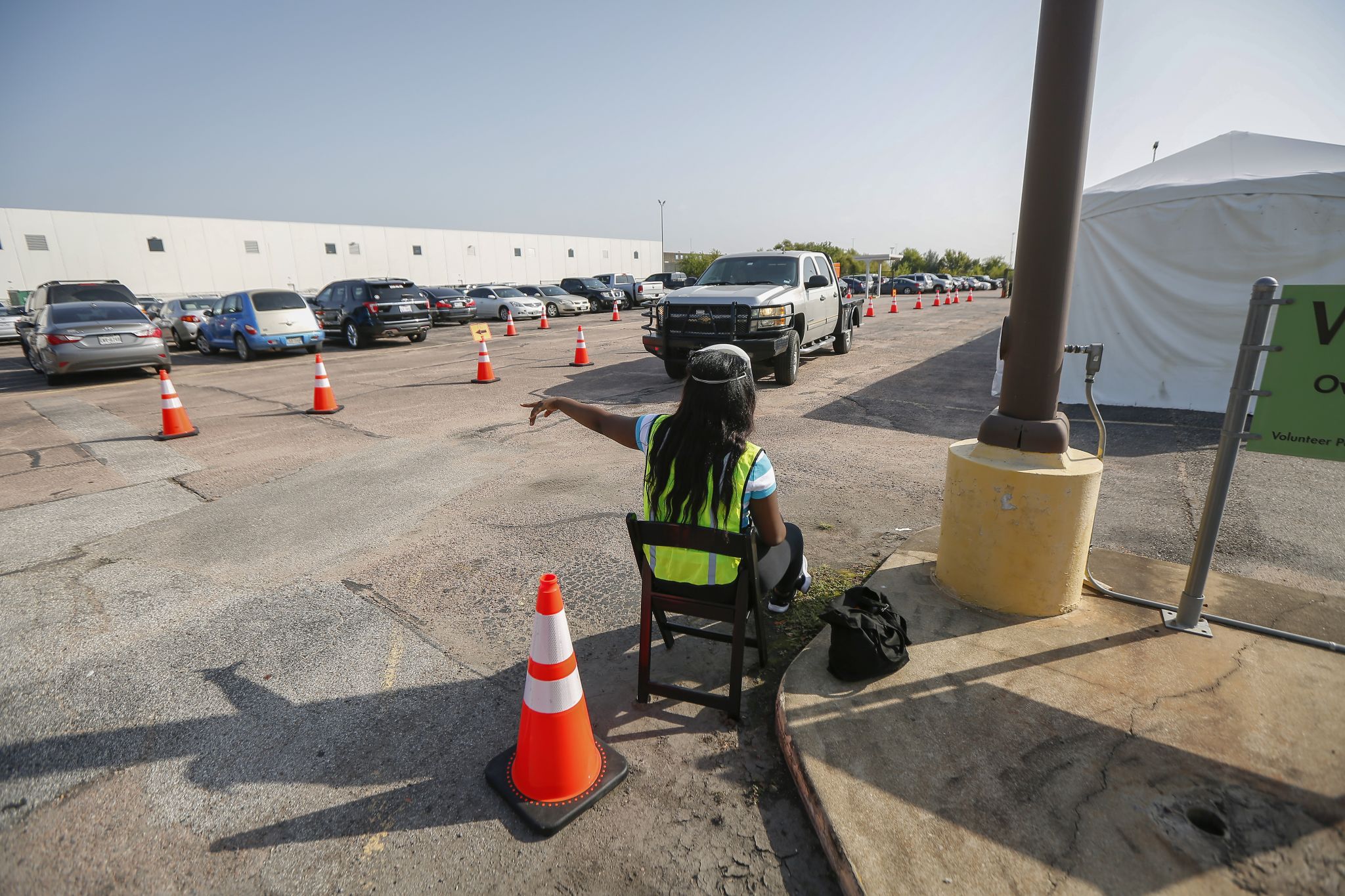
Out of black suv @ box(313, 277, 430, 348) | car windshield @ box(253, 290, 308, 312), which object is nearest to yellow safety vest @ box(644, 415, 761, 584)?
car windshield @ box(253, 290, 308, 312)

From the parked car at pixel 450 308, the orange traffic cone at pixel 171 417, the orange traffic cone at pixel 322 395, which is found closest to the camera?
the orange traffic cone at pixel 171 417

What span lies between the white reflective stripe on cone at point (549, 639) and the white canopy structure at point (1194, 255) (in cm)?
832

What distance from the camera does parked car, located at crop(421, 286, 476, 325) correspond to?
2559 cm

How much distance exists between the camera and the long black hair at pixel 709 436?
2621mm

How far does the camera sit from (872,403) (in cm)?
946

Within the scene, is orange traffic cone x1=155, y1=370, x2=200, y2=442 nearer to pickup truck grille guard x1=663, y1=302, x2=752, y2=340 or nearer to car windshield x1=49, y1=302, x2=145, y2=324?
car windshield x1=49, y1=302, x2=145, y2=324

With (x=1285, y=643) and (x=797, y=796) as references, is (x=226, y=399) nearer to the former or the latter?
(x=797, y=796)

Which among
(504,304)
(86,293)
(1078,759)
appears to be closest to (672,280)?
(504,304)

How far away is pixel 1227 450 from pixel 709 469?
243 centimetres

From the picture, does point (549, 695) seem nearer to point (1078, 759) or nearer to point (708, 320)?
point (1078, 759)

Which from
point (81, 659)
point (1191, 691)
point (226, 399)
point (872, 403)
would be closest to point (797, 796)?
point (1191, 691)

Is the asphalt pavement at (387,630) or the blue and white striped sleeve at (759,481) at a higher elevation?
the blue and white striped sleeve at (759,481)

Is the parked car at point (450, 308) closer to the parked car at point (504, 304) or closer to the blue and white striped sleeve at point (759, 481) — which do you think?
the parked car at point (504, 304)

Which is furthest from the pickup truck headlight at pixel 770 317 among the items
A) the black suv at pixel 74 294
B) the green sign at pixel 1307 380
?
the black suv at pixel 74 294
